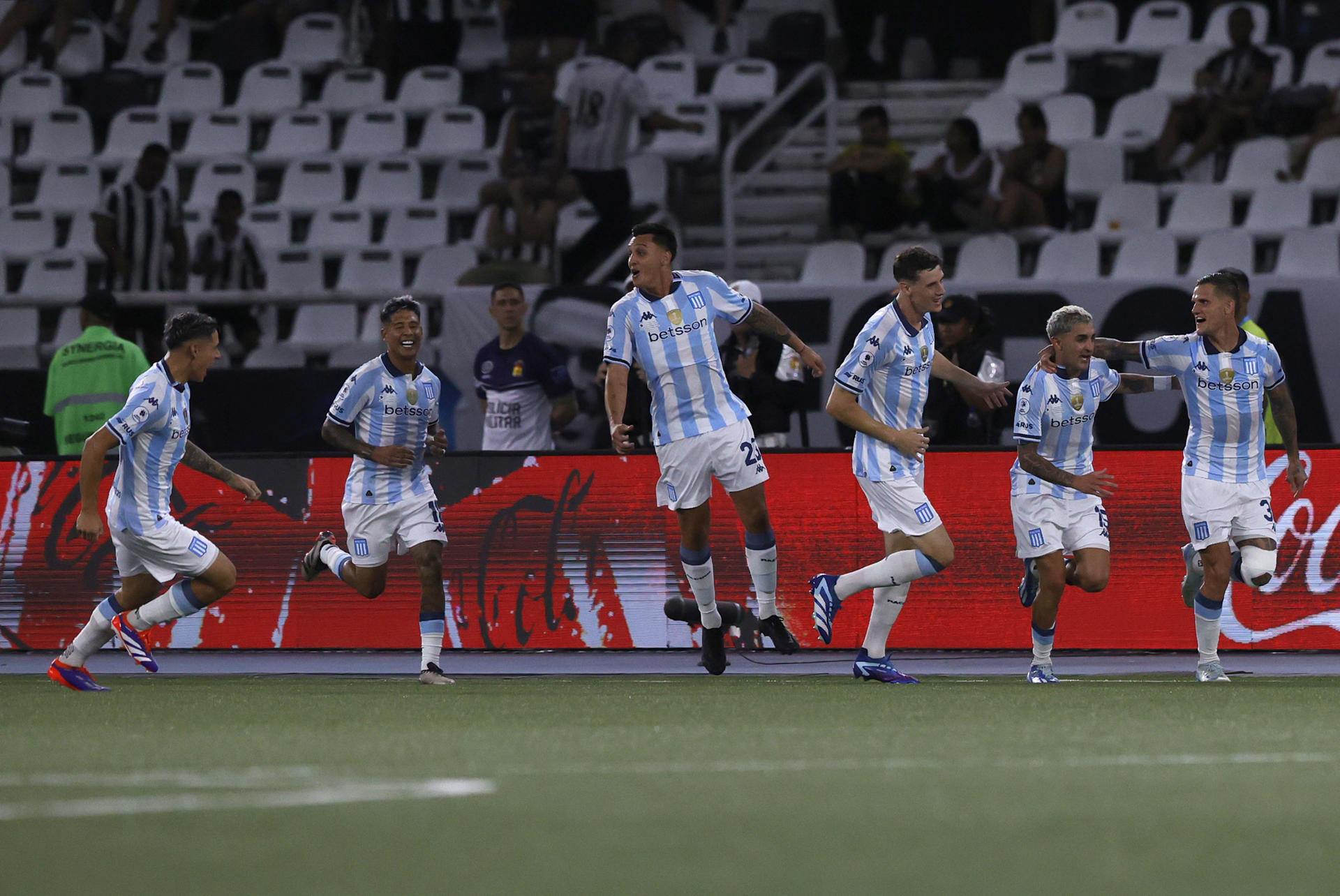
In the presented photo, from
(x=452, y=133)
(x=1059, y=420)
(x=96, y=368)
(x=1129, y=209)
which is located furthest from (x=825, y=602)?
(x=452, y=133)

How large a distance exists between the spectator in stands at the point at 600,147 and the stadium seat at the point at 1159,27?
5.03 m

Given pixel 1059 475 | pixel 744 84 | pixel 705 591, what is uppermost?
pixel 744 84

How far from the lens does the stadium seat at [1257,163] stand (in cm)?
1529

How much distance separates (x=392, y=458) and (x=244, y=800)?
5345 millimetres

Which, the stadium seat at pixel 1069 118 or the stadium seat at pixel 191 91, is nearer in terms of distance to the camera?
the stadium seat at pixel 1069 118

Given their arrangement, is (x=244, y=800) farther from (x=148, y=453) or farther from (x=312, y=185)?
(x=312, y=185)

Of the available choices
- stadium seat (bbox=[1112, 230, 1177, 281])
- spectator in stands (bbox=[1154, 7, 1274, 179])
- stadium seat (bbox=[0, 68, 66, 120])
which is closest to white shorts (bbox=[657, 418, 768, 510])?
stadium seat (bbox=[1112, 230, 1177, 281])

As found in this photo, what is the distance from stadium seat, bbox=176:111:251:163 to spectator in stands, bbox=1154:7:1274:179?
9.12 metres

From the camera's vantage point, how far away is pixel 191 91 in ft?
62.2

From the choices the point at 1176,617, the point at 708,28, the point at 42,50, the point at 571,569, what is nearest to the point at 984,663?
the point at 1176,617

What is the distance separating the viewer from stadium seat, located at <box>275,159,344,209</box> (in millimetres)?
17688

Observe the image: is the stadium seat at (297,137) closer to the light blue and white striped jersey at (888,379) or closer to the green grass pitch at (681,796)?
the light blue and white striped jersey at (888,379)

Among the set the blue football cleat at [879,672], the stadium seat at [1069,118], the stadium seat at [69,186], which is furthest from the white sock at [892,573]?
the stadium seat at [69,186]

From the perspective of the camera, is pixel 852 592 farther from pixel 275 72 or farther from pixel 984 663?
pixel 275 72
